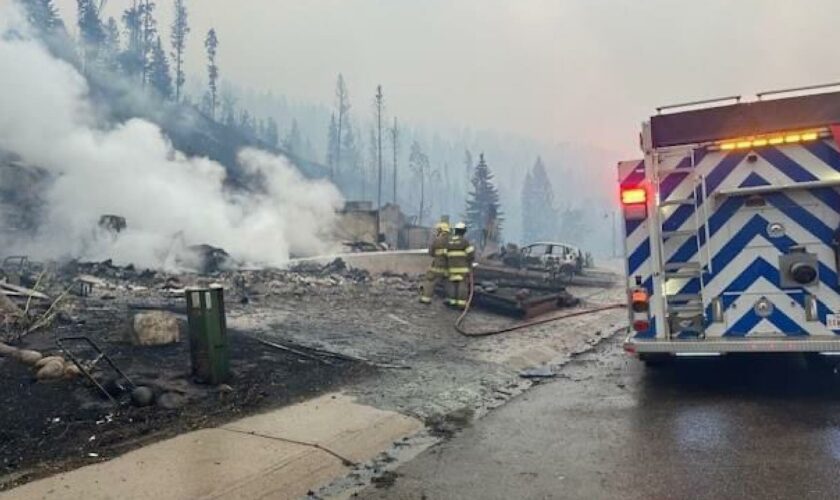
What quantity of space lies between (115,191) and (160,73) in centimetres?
5929

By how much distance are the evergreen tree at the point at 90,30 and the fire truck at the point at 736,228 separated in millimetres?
76151

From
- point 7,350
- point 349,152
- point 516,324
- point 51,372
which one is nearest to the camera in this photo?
point 51,372

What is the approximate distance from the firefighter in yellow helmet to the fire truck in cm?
600

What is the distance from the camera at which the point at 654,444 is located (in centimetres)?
468

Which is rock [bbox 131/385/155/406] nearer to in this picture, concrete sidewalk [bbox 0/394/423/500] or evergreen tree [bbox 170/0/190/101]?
concrete sidewalk [bbox 0/394/423/500]

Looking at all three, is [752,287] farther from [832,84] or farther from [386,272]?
[386,272]

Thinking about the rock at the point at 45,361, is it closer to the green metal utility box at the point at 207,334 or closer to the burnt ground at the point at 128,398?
the burnt ground at the point at 128,398

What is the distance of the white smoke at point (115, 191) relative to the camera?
23219 millimetres

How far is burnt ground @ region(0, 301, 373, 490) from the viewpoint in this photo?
434 cm

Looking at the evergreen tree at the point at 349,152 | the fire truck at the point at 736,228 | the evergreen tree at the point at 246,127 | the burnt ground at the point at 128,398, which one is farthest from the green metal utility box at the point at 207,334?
the evergreen tree at the point at 349,152

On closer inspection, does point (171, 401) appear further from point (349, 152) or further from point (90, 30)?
point (349, 152)

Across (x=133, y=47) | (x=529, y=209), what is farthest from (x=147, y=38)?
(x=529, y=209)

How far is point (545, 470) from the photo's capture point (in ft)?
14.0

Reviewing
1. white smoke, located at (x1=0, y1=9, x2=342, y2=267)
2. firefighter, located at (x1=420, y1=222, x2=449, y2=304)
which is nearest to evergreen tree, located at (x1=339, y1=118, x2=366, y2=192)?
white smoke, located at (x1=0, y1=9, x2=342, y2=267)
